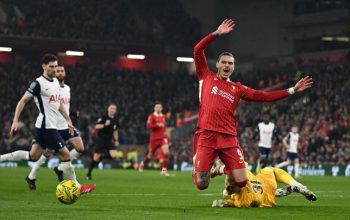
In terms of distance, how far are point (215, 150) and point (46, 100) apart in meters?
4.48

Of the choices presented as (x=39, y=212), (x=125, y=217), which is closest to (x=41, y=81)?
(x=39, y=212)

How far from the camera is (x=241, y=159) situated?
13.3 m

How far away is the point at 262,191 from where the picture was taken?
13.3m

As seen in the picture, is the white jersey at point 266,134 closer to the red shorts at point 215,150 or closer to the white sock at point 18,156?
the white sock at point 18,156

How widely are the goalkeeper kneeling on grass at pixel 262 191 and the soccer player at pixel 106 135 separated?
Result: 42.8ft

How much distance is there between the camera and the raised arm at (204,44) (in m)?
12.4

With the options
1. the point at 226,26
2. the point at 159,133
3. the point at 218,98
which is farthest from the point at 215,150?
the point at 159,133

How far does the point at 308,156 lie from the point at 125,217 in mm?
28146

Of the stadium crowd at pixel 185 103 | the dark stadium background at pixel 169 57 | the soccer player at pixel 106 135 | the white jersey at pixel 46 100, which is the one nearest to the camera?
the white jersey at pixel 46 100

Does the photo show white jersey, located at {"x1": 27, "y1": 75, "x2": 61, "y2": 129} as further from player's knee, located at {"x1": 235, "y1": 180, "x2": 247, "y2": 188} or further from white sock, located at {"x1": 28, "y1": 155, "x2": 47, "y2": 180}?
player's knee, located at {"x1": 235, "y1": 180, "x2": 247, "y2": 188}

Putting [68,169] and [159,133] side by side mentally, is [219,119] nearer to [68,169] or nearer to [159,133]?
[68,169]

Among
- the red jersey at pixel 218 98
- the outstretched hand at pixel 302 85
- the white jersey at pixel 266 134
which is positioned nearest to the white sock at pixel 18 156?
the red jersey at pixel 218 98

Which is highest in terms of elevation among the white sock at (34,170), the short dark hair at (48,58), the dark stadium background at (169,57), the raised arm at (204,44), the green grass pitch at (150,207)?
the dark stadium background at (169,57)

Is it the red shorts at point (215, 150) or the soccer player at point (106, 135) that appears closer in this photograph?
the red shorts at point (215, 150)
